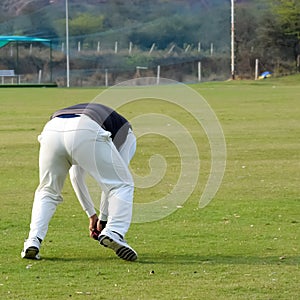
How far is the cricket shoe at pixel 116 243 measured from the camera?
9078mm

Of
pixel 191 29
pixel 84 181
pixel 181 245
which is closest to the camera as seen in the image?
pixel 84 181

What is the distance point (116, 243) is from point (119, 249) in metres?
0.11

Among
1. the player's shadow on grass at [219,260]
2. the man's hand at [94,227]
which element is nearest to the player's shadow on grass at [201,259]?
the player's shadow on grass at [219,260]

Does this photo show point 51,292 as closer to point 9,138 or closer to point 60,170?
point 60,170

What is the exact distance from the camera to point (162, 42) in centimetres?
9112

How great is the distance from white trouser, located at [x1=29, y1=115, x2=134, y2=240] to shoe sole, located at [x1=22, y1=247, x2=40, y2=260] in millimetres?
124

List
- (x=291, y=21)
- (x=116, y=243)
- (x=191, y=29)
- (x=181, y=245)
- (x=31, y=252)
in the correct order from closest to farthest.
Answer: (x=116, y=243), (x=31, y=252), (x=181, y=245), (x=291, y=21), (x=191, y=29)

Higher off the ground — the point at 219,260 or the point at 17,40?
the point at 219,260

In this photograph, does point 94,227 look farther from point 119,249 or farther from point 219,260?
point 219,260

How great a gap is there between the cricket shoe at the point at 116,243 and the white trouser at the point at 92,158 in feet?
0.20

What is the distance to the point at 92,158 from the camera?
9148mm

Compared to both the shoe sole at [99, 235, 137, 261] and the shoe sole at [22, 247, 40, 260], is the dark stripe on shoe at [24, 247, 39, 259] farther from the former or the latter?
the shoe sole at [99, 235, 137, 261]

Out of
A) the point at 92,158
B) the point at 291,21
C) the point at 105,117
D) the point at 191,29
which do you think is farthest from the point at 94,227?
the point at 191,29

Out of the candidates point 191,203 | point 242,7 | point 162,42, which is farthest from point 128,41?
point 191,203
